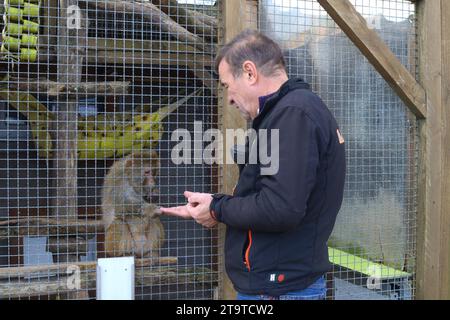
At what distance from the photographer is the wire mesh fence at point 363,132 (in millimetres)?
3342

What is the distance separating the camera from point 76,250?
10.5 ft

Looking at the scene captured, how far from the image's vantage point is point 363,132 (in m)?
3.52

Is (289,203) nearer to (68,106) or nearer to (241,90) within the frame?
(241,90)

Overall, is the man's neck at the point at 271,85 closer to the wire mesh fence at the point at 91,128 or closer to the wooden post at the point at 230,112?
the wooden post at the point at 230,112

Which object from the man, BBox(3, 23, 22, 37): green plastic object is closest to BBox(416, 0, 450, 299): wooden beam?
the man

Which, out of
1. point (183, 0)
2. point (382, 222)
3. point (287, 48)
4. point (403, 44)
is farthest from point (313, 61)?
point (382, 222)

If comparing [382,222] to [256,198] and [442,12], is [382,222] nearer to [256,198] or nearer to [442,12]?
[442,12]

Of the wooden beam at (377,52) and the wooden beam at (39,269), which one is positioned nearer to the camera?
the wooden beam at (39,269)

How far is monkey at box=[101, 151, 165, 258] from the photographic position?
12.7 ft

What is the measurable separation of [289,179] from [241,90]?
45cm

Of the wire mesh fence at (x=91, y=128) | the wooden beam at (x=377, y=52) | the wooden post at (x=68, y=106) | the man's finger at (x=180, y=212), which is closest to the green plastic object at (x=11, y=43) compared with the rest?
the wire mesh fence at (x=91, y=128)

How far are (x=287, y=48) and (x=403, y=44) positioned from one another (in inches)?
34.8

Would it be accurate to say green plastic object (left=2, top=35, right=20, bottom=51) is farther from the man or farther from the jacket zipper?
the jacket zipper

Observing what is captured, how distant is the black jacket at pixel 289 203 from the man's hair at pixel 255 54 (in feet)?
0.33
